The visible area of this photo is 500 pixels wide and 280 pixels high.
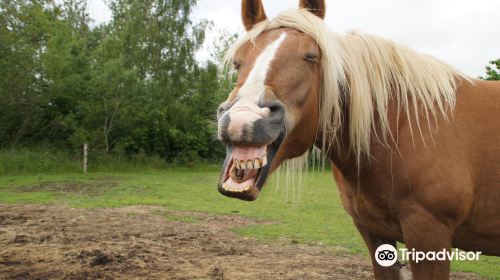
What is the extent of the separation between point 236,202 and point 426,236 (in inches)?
344

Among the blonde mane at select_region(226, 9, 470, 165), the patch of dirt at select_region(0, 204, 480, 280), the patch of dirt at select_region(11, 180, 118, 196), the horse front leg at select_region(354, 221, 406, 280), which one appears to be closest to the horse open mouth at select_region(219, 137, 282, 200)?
the blonde mane at select_region(226, 9, 470, 165)

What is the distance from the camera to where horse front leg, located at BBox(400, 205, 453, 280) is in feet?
6.52

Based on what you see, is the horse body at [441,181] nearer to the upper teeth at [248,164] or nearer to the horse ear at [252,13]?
the upper teeth at [248,164]

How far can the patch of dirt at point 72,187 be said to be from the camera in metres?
11.9

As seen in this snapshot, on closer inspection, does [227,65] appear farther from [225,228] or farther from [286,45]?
[225,228]

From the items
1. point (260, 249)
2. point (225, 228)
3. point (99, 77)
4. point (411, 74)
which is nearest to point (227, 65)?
point (411, 74)

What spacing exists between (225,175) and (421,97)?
→ 1.21 metres

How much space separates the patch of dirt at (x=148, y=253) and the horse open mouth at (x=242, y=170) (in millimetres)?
2977

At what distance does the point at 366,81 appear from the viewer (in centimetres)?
218

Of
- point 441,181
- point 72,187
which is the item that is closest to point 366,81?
point 441,181

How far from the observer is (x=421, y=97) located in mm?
2217

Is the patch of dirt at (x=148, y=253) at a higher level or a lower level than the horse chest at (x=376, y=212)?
lower

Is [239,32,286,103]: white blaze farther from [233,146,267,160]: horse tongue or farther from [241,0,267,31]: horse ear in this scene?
[241,0,267,31]: horse ear

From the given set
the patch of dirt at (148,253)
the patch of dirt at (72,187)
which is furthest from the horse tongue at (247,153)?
the patch of dirt at (72,187)
